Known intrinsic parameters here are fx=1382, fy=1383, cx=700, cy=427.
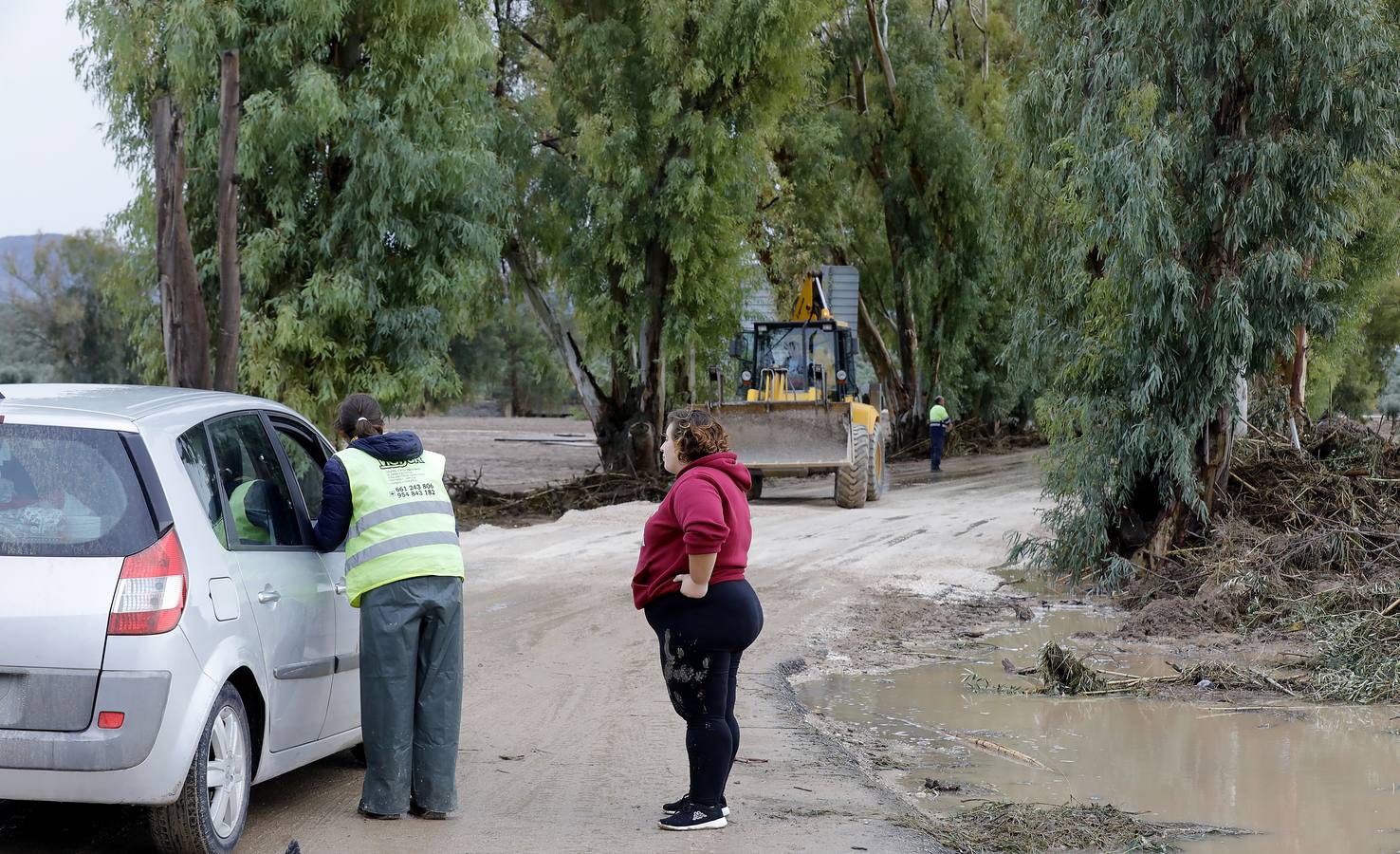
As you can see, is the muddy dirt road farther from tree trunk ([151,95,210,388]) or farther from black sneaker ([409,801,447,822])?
tree trunk ([151,95,210,388])

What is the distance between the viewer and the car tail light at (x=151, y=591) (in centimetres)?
432

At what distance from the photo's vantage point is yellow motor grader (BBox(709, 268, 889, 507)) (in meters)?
22.3

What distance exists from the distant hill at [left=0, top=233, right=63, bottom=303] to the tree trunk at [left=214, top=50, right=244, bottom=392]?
34680 mm

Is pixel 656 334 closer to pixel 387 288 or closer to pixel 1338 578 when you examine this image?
pixel 387 288

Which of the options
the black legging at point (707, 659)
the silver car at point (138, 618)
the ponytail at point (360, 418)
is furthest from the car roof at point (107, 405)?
the black legging at point (707, 659)

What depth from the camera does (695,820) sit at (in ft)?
17.7

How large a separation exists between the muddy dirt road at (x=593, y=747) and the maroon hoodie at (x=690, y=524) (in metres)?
1.01

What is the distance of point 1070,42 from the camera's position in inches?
529

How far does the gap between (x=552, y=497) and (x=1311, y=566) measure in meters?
14.3

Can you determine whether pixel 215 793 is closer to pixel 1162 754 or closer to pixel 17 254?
pixel 1162 754

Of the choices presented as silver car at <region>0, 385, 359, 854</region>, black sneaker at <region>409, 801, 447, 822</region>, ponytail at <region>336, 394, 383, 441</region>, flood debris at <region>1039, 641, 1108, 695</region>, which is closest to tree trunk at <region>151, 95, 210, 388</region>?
ponytail at <region>336, 394, 383, 441</region>

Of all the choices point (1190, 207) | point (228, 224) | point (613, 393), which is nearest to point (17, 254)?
point (613, 393)

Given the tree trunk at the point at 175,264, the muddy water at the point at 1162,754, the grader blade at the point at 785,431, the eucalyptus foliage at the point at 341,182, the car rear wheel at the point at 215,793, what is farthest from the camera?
the grader blade at the point at 785,431

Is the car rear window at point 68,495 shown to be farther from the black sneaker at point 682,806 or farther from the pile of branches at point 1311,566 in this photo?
the pile of branches at point 1311,566
